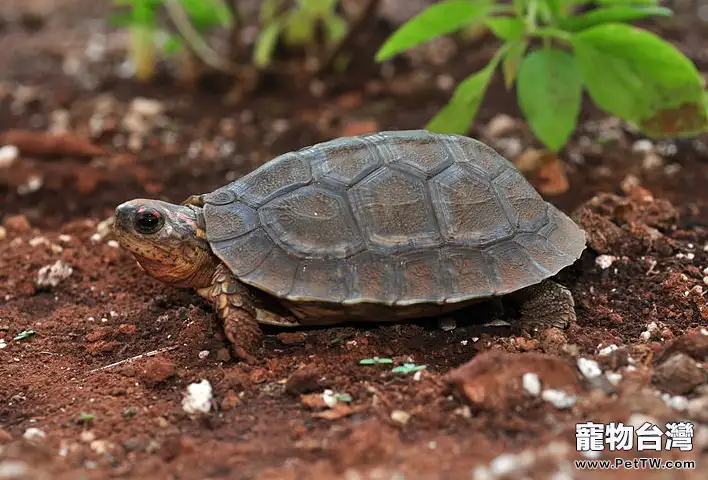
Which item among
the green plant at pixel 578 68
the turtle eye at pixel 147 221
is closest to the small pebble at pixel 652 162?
the green plant at pixel 578 68

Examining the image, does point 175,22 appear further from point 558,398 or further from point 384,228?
point 558,398

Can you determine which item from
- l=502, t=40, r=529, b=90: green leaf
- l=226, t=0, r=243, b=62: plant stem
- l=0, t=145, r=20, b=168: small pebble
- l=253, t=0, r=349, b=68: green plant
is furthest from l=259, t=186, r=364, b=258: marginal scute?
l=226, t=0, r=243, b=62: plant stem

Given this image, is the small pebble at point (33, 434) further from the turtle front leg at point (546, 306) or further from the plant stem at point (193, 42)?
the plant stem at point (193, 42)

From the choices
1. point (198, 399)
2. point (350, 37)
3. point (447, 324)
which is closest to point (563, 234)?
point (447, 324)

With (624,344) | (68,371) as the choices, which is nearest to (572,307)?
(624,344)

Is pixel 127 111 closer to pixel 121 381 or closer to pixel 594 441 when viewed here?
pixel 121 381

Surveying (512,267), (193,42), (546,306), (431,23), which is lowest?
(546,306)
